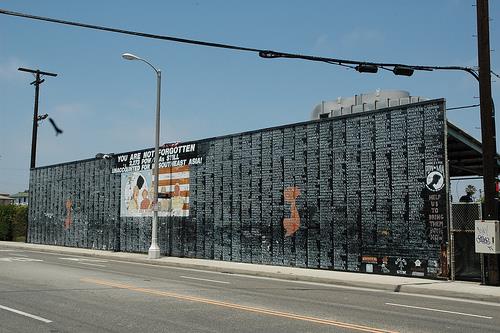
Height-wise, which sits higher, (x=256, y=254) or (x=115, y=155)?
(x=115, y=155)

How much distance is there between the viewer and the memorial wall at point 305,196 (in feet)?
61.9

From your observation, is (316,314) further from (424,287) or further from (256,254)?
(256,254)

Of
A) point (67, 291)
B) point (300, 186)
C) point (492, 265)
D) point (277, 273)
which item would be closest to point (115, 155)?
point (300, 186)

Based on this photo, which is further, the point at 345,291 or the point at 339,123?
the point at 339,123

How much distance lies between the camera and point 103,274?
1852 cm

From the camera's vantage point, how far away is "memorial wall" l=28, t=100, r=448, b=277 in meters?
18.9

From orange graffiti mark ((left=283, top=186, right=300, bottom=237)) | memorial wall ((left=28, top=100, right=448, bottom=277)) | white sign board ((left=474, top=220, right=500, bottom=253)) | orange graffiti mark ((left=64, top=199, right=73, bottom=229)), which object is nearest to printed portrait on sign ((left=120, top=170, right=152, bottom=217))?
memorial wall ((left=28, top=100, right=448, bottom=277))

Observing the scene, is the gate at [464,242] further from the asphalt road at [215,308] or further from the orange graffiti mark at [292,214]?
the orange graffiti mark at [292,214]

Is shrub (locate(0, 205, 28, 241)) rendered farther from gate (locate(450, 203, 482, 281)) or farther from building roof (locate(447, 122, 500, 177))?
gate (locate(450, 203, 482, 281))

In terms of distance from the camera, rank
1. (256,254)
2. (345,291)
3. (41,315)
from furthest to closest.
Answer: (256,254), (345,291), (41,315)

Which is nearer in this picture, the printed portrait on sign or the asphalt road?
the asphalt road

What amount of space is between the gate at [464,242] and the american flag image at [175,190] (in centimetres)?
1391

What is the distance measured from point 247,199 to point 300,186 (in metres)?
3.22

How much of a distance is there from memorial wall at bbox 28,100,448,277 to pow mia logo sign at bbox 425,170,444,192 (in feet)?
0.10
